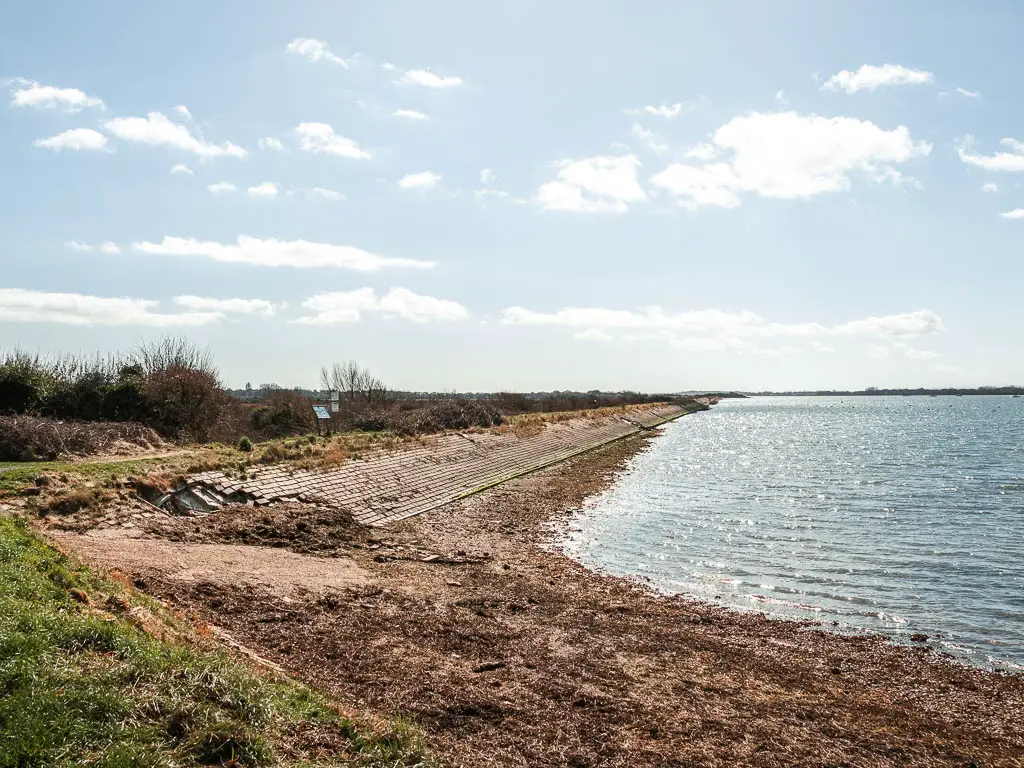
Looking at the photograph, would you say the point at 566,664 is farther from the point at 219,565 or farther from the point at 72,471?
the point at 72,471

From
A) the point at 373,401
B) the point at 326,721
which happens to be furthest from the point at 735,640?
the point at 373,401

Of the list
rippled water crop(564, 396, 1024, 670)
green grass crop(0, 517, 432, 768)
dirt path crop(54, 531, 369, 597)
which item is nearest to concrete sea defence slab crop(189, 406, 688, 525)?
dirt path crop(54, 531, 369, 597)

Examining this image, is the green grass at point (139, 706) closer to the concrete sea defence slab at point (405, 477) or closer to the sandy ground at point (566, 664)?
the sandy ground at point (566, 664)

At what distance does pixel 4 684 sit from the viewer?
206 inches

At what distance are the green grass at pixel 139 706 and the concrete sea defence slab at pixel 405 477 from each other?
11890mm

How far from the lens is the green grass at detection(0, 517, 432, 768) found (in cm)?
482

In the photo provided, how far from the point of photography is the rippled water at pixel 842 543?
13180 millimetres

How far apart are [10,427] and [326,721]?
Result: 2020 centimetres

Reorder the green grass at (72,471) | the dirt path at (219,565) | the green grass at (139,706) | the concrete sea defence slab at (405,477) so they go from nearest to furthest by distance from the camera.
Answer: the green grass at (139,706), the dirt path at (219,565), the green grass at (72,471), the concrete sea defence slab at (405,477)

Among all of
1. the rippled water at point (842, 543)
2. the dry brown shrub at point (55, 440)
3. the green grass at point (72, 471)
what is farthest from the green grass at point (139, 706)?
the dry brown shrub at point (55, 440)

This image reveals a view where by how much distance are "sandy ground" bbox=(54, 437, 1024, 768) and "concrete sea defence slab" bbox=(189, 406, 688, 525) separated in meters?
3.20

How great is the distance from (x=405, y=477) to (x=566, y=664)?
17.4 m

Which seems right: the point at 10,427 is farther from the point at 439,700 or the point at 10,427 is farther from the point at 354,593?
the point at 439,700

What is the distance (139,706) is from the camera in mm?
5309
